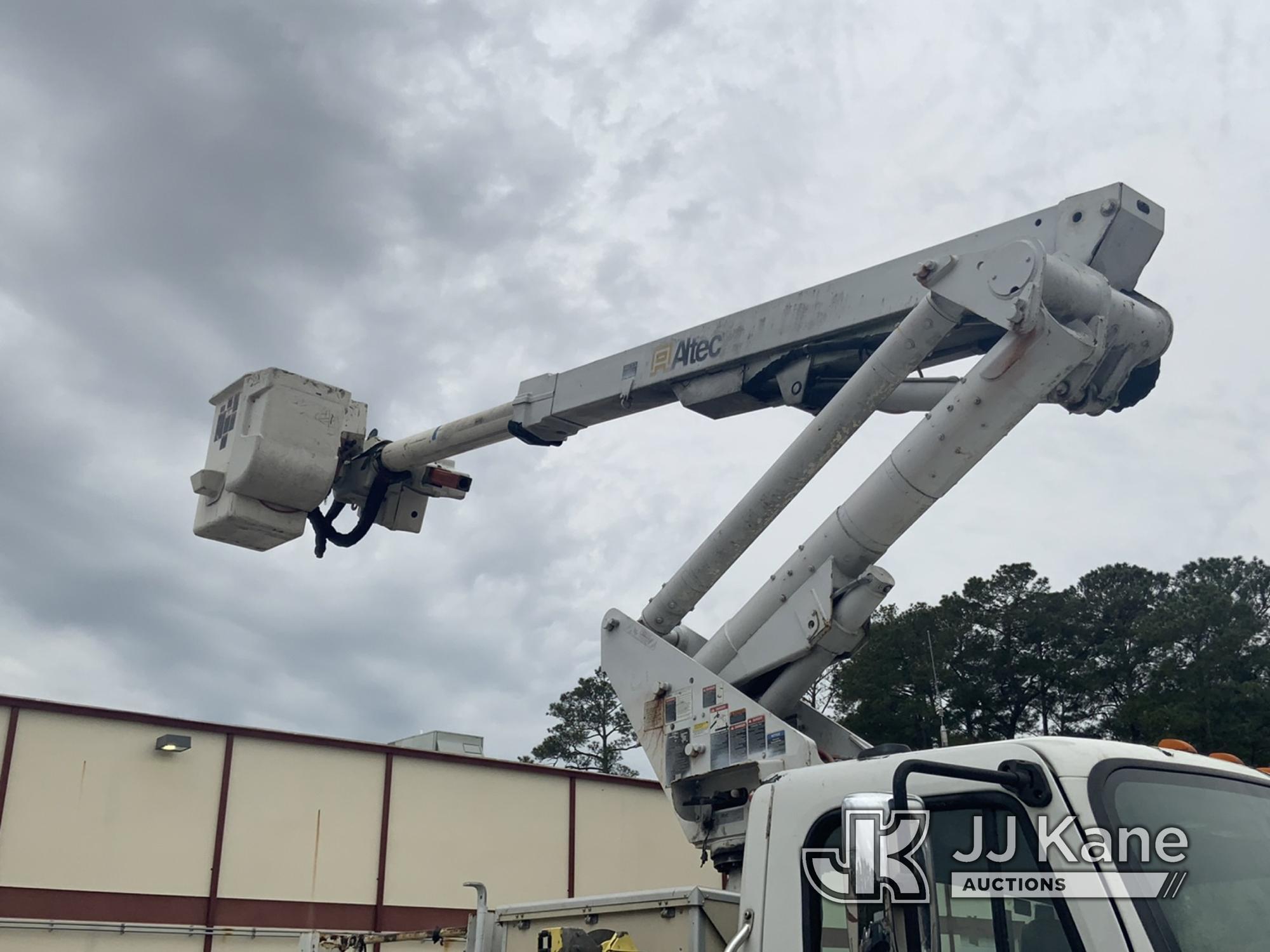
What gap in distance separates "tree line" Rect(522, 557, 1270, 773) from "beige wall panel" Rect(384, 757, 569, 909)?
17.5m

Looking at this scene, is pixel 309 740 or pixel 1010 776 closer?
pixel 1010 776

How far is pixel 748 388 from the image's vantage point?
315 inches

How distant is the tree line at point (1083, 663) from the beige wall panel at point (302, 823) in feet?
64.5

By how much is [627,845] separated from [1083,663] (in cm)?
2756

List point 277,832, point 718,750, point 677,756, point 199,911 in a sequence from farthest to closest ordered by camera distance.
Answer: point 277,832 → point 199,911 → point 677,756 → point 718,750

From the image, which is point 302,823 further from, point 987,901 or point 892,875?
point 987,901

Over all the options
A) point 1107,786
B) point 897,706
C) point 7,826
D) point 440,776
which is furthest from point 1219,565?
point 1107,786

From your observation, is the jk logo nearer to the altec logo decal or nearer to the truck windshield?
the truck windshield

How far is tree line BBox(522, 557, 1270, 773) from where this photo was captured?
117 feet

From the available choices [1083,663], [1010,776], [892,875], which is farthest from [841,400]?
[1083,663]

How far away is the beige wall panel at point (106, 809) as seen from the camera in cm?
1389

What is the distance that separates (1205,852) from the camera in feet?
12.2

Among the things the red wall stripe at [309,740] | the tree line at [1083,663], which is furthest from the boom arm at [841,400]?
the tree line at [1083,663]

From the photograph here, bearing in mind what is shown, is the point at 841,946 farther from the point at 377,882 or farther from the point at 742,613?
the point at 377,882
